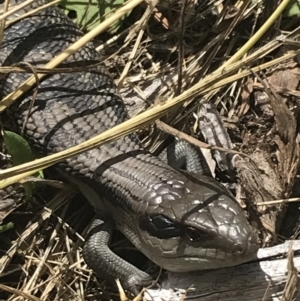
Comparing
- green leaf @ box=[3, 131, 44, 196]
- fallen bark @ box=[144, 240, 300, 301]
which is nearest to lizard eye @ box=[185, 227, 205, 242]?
fallen bark @ box=[144, 240, 300, 301]

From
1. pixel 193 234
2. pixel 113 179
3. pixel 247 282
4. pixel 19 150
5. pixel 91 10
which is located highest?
pixel 91 10

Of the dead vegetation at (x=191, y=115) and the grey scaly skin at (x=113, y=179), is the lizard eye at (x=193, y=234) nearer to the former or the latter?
the grey scaly skin at (x=113, y=179)

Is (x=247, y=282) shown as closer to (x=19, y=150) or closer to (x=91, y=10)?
(x=19, y=150)

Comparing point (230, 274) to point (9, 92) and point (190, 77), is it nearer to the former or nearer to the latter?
point (190, 77)

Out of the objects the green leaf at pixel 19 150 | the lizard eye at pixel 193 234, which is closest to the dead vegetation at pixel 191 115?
the green leaf at pixel 19 150

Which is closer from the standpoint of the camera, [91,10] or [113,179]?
[113,179]

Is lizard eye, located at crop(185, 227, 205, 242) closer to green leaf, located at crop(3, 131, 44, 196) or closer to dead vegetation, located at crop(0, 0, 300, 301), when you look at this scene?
dead vegetation, located at crop(0, 0, 300, 301)

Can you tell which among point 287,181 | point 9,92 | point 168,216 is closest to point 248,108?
point 287,181

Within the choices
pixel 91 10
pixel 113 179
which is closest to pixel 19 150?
pixel 113 179
